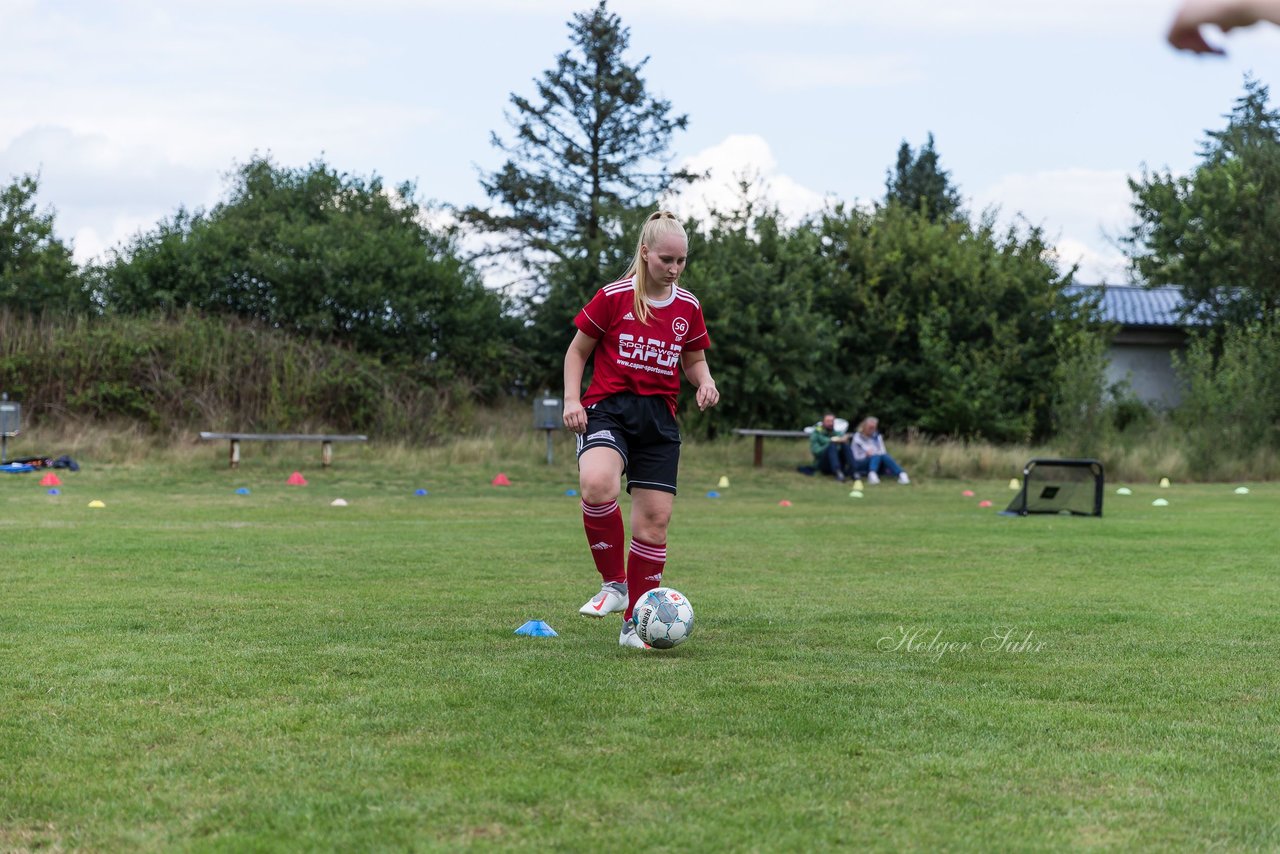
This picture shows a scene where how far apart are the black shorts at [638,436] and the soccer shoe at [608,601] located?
532mm

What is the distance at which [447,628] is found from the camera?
22.2 ft

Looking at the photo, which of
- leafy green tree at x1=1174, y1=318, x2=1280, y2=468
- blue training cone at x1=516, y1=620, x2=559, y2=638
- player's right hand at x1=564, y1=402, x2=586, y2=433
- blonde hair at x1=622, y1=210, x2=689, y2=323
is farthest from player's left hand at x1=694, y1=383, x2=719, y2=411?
leafy green tree at x1=1174, y1=318, x2=1280, y2=468

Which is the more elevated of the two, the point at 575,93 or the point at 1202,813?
the point at 575,93

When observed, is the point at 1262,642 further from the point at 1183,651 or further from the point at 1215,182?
the point at 1215,182

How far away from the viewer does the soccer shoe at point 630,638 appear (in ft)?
20.4

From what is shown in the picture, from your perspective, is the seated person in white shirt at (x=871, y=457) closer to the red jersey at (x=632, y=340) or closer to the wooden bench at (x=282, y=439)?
the wooden bench at (x=282, y=439)

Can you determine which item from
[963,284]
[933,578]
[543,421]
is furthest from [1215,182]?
[933,578]

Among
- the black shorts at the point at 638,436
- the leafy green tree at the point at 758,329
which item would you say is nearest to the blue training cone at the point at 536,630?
the black shorts at the point at 638,436

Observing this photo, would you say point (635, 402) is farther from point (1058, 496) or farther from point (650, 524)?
point (1058, 496)

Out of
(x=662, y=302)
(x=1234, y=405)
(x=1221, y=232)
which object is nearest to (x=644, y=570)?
(x=662, y=302)

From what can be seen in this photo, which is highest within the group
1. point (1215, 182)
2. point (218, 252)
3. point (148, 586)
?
point (1215, 182)

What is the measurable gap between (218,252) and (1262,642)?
26.1 metres

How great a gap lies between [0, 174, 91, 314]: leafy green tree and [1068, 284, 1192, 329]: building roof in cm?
2904

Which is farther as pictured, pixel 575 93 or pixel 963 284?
pixel 575 93
